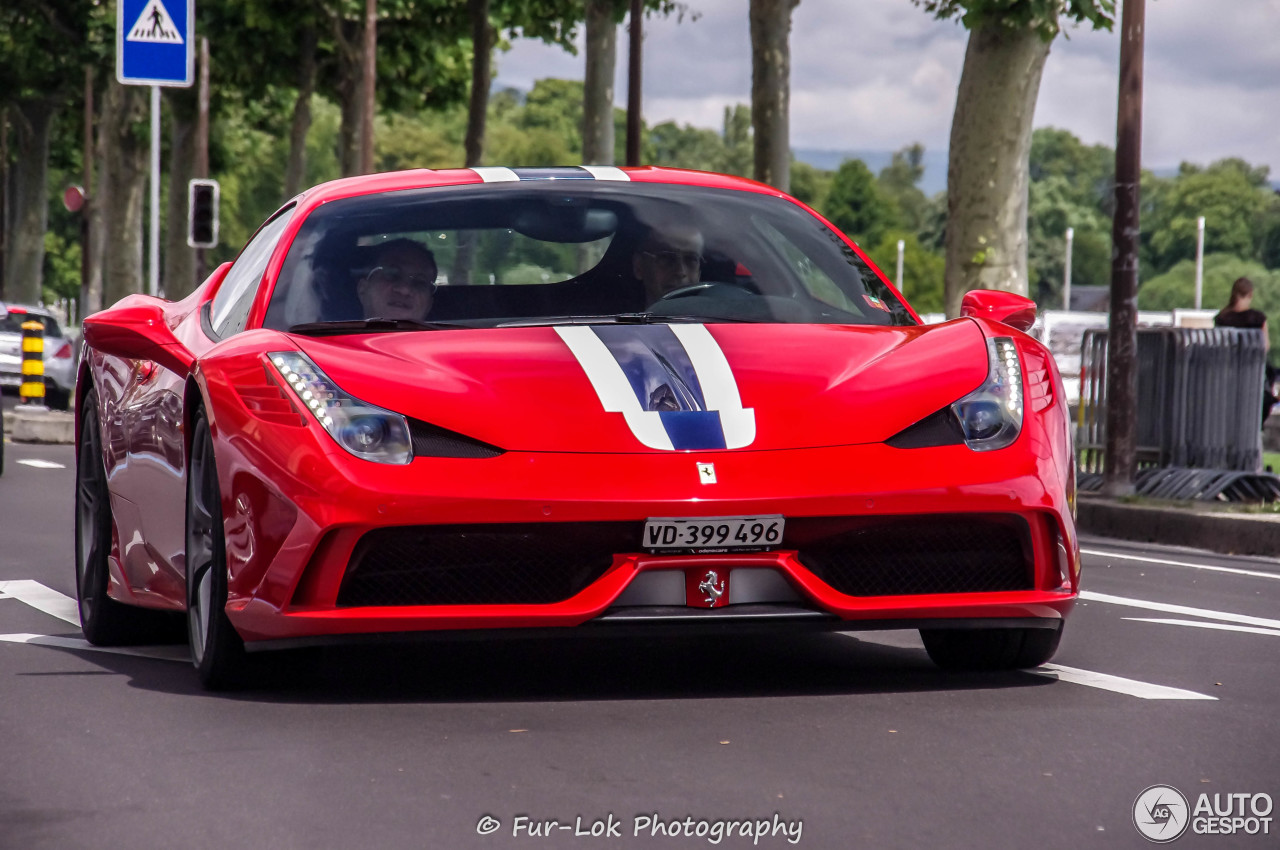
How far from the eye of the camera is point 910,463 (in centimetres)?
518

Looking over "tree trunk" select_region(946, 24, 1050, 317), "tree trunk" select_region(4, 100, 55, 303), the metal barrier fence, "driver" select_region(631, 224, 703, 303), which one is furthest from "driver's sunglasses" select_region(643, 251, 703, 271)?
"tree trunk" select_region(4, 100, 55, 303)

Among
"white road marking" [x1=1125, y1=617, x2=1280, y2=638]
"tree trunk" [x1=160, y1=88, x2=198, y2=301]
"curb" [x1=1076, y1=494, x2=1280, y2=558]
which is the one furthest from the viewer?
"tree trunk" [x1=160, y1=88, x2=198, y2=301]

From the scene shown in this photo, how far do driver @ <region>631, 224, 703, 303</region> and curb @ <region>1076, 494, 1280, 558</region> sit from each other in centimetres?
681

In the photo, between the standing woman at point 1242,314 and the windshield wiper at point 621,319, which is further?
the standing woman at point 1242,314

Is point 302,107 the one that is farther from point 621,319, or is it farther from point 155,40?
point 621,319

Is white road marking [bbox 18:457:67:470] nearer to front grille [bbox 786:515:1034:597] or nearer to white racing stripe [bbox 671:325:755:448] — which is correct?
white racing stripe [bbox 671:325:755:448]

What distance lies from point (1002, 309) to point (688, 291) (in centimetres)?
87

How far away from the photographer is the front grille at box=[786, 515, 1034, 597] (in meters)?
5.16

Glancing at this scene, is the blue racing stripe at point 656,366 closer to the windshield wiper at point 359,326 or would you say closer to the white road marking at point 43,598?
the windshield wiper at point 359,326

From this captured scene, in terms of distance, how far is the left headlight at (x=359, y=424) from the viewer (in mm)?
5059

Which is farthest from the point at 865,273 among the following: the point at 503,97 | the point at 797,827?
the point at 503,97

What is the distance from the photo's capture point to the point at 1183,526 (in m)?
13.1

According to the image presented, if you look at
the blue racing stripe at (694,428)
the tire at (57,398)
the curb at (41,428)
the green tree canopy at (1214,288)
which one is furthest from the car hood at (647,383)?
the green tree canopy at (1214,288)

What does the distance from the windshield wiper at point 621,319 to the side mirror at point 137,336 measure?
99 centimetres
